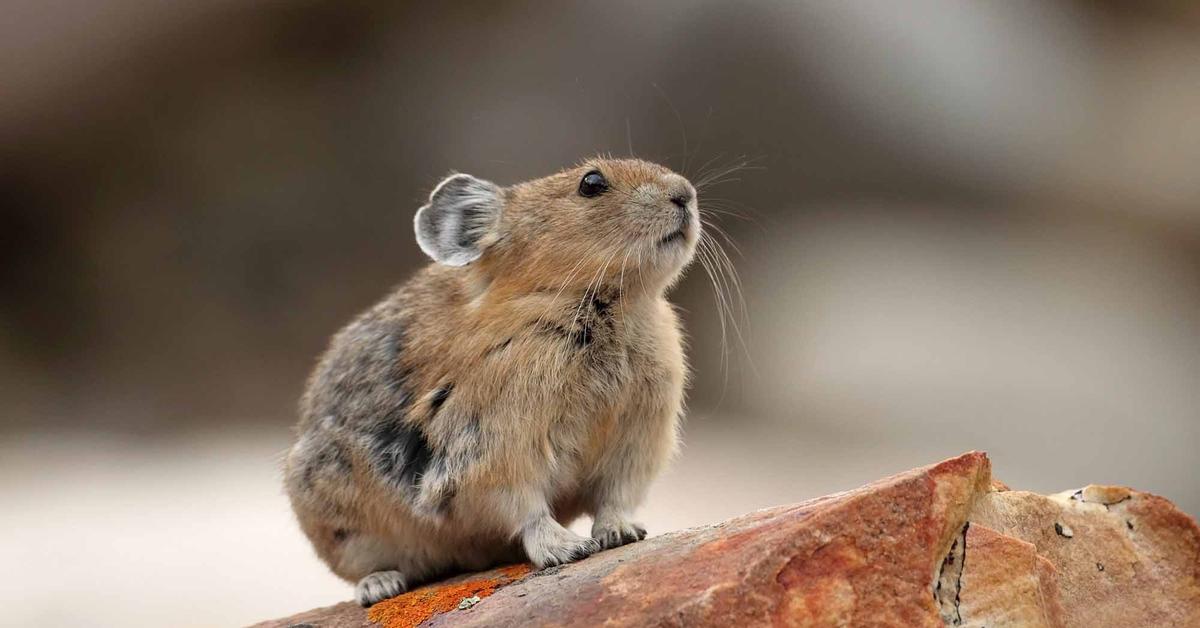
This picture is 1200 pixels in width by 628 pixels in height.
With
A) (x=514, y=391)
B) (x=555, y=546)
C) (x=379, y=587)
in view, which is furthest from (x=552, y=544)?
(x=379, y=587)

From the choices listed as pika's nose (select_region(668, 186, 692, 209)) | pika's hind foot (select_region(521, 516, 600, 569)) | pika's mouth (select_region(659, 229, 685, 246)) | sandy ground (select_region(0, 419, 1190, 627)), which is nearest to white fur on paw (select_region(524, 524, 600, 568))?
pika's hind foot (select_region(521, 516, 600, 569))

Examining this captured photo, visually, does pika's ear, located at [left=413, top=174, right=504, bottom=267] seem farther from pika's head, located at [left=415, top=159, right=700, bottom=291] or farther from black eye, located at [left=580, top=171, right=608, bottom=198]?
black eye, located at [left=580, top=171, right=608, bottom=198]

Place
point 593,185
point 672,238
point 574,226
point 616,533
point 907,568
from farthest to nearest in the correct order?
point 593,185
point 574,226
point 672,238
point 616,533
point 907,568

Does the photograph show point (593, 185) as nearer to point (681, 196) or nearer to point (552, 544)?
point (681, 196)

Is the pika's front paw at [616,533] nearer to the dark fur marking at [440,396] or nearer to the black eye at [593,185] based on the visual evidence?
the dark fur marking at [440,396]

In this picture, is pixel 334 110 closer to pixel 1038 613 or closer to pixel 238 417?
pixel 238 417

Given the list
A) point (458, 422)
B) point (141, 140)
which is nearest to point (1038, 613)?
point (458, 422)
